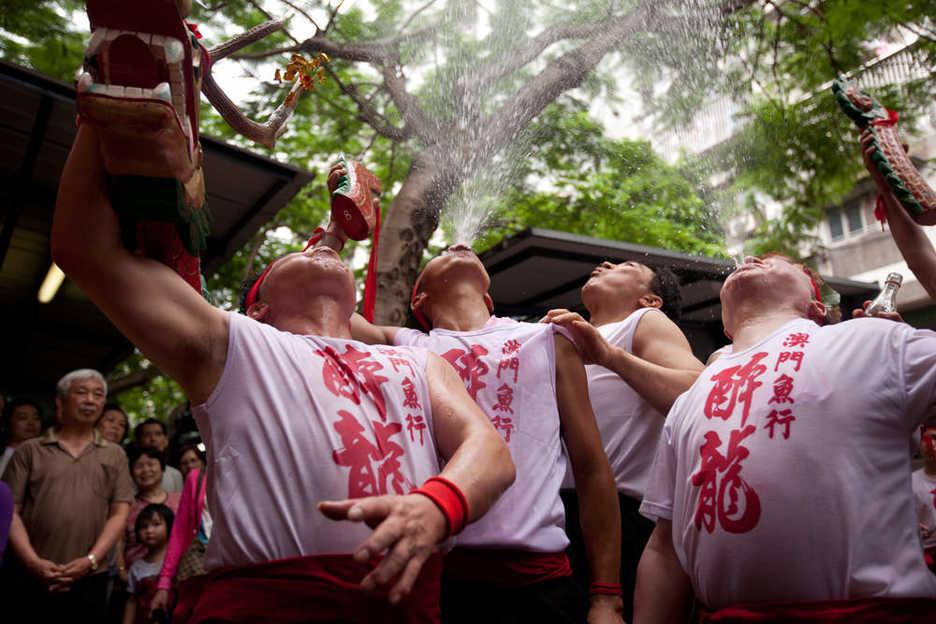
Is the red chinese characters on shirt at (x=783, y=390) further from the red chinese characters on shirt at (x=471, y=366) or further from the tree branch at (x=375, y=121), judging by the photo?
the tree branch at (x=375, y=121)

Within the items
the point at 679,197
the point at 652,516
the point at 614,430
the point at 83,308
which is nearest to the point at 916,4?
the point at 679,197

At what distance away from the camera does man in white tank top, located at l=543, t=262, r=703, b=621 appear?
9.30 ft

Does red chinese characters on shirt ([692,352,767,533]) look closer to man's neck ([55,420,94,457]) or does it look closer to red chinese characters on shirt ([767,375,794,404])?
red chinese characters on shirt ([767,375,794,404])

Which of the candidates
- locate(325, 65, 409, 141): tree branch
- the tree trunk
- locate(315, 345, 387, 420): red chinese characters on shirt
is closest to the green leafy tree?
locate(325, 65, 409, 141): tree branch

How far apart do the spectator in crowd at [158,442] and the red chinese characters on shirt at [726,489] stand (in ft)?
17.4

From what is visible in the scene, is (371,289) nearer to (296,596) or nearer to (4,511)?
(296,596)

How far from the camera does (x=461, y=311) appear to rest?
3123mm

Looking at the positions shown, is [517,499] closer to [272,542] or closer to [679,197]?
[272,542]

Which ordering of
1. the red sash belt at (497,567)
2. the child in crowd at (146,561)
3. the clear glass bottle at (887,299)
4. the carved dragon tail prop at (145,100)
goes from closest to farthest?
the carved dragon tail prop at (145,100) < the red sash belt at (497,567) < the clear glass bottle at (887,299) < the child in crowd at (146,561)

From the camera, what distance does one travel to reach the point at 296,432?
190 centimetres

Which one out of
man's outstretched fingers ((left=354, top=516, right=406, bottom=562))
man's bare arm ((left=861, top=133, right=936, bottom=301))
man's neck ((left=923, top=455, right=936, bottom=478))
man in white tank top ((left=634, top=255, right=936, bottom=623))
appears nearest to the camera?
man's outstretched fingers ((left=354, top=516, right=406, bottom=562))

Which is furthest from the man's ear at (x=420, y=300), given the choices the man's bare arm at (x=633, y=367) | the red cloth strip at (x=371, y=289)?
the man's bare arm at (x=633, y=367)

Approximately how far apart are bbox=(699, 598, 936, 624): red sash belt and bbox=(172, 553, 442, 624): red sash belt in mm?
908

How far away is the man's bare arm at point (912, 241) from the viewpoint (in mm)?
2531
